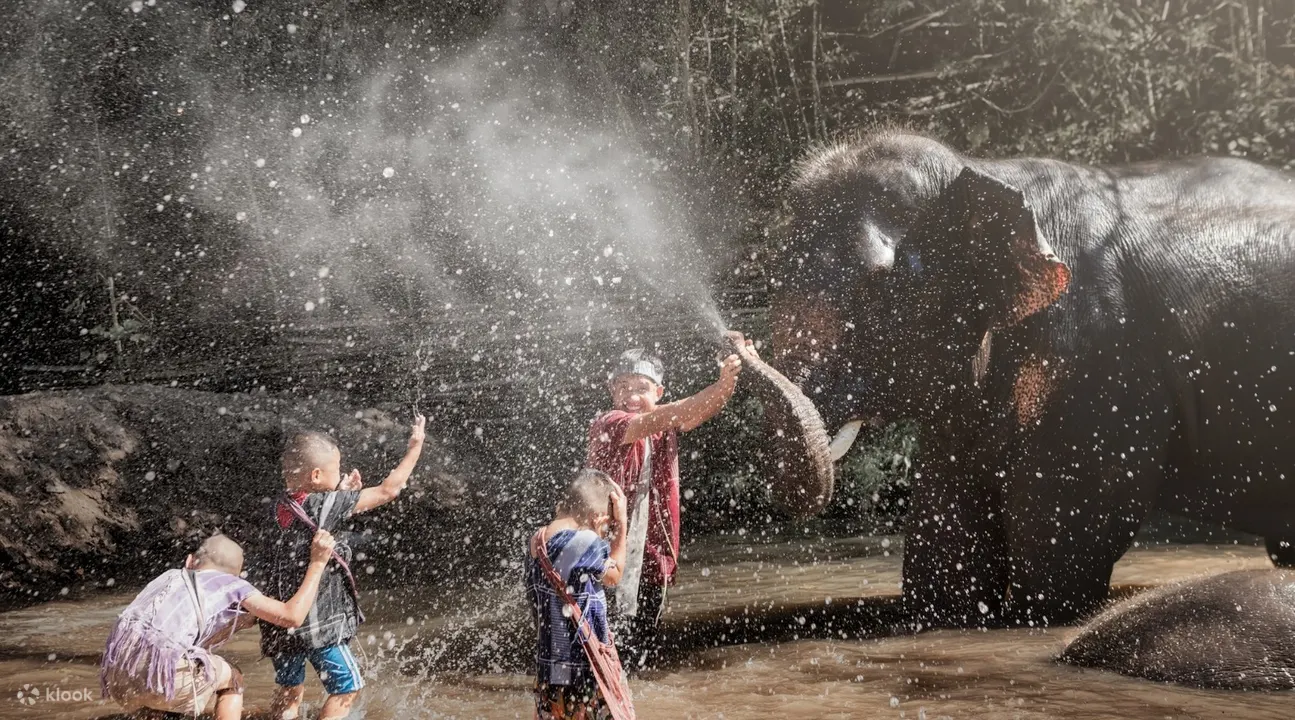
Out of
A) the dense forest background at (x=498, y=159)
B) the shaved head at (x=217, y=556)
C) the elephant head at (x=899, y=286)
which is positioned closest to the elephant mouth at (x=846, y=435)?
the elephant head at (x=899, y=286)

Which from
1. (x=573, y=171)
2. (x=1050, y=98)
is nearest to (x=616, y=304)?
(x=573, y=171)

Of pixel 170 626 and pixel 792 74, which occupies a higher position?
pixel 792 74

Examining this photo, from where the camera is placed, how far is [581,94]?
35.5ft

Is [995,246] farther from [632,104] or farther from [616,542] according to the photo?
[632,104]

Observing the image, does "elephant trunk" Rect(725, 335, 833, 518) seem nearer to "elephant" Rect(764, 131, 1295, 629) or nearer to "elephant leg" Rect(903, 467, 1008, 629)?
"elephant" Rect(764, 131, 1295, 629)

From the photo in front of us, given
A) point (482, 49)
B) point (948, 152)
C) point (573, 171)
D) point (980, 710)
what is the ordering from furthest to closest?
point (482, 49), point (573, 171), point (948, 152), point (980, 710)

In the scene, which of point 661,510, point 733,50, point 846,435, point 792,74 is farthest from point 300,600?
point 733,50

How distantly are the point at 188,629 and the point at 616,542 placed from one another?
3.72 feet

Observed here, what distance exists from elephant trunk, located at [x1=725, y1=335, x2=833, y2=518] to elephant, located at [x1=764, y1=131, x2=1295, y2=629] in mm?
552

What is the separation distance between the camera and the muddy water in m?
3.66

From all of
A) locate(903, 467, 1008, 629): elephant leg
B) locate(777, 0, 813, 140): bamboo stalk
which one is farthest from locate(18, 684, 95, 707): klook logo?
locate(777, 0, 813, 140): bamboo stalk

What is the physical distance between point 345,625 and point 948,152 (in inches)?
141

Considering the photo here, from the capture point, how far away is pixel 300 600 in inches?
120

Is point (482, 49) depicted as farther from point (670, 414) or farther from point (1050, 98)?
point (670, 414)
